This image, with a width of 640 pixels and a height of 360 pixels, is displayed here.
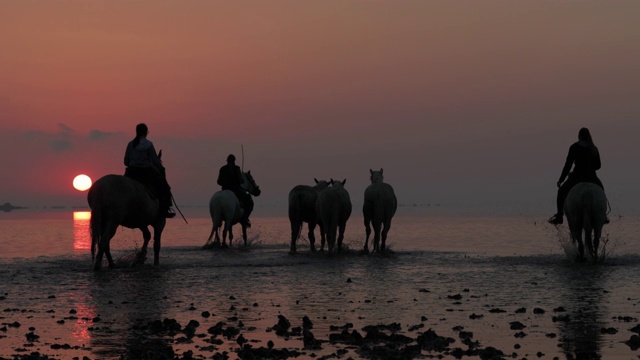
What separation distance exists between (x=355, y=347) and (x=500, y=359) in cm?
135

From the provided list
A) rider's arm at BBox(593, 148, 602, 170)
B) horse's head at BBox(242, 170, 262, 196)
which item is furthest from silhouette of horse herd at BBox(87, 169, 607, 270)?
horse's head at BBox(242, 170, 262, 196)

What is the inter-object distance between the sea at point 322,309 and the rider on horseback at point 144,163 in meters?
1.69

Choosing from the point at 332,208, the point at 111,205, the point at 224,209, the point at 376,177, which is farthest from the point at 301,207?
the point at 111,205

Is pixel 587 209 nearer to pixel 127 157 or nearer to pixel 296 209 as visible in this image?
pixel 296 209

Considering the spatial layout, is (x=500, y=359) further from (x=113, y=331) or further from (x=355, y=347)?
(x=113, y=331)

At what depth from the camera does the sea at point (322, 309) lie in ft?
26.4

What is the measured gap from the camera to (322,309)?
11.0 metres

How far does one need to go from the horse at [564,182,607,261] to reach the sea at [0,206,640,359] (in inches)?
28.4

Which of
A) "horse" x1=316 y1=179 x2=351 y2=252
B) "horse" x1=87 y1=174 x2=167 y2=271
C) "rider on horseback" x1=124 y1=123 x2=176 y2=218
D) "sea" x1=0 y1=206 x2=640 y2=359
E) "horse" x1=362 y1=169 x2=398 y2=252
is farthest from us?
"horse" x1=362 y1=169 x2=398 y2=252

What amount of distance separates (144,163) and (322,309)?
7.62 meters

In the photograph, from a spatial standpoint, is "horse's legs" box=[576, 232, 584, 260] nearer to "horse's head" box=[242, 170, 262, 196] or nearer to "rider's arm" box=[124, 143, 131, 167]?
"rider's arm" box=[124, 143, 131, 167]

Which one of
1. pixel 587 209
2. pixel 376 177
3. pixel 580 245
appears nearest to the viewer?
pixel 587 209

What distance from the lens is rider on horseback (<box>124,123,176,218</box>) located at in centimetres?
1736

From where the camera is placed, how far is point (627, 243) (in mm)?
28859
